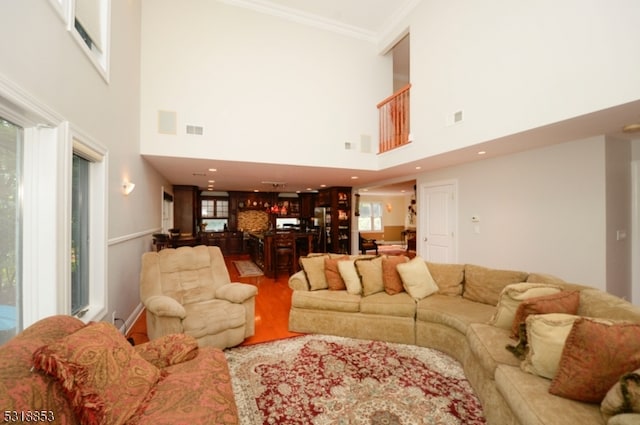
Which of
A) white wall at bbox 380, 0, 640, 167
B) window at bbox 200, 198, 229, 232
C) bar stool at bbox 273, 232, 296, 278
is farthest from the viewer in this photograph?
window at bbox 200, 198, 229, 232

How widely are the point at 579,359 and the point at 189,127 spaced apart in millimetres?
5209

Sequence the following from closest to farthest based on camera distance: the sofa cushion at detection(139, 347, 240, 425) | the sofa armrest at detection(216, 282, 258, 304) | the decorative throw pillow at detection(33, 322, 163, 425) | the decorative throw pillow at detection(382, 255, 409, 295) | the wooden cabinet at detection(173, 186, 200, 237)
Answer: the decorative throw pillow at detection(33, 322, 163, 425)
the sofa cushion at detection(139, 347, 240, 425)
the sofa armrest at detection(216, 282, 258, 304)
the decorative throw pillow at detection(382, 255, 409, 295)
the wooden cabinet at detection(173, 186, 200, 237)

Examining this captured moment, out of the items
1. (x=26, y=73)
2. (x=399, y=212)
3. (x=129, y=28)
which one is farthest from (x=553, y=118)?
(x=399, y=212)

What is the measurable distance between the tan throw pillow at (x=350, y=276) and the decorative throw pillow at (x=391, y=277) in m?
0.33

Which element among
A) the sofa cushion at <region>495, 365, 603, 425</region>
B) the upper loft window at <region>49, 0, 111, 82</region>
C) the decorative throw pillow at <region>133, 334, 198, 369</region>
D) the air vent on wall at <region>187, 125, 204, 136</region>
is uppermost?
the upper loft window at <region>49, 0, 111, 82</region>

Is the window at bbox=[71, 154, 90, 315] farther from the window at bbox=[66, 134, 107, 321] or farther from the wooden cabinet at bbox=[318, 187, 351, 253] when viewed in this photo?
the wooden cabinet at bbox=[318, 187, 351, 253]

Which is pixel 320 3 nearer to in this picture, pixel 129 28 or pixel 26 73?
pixel 129 28

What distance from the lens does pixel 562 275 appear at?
3637 millimetres

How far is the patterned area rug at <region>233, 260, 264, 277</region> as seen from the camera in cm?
669

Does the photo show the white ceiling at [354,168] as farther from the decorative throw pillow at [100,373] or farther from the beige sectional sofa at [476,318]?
the decorative throw pillow at [100,373]

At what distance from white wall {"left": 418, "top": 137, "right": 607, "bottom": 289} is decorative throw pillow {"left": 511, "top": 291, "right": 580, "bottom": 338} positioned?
198cm

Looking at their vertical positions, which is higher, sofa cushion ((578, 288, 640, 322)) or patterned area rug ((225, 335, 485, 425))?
sofa cushion ((578, 288, 640, 322))

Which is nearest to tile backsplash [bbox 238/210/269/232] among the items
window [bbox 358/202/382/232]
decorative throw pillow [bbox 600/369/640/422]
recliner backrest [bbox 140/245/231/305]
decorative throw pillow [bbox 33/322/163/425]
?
window [bbox 358/202/382/232]

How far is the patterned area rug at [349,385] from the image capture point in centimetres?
194
